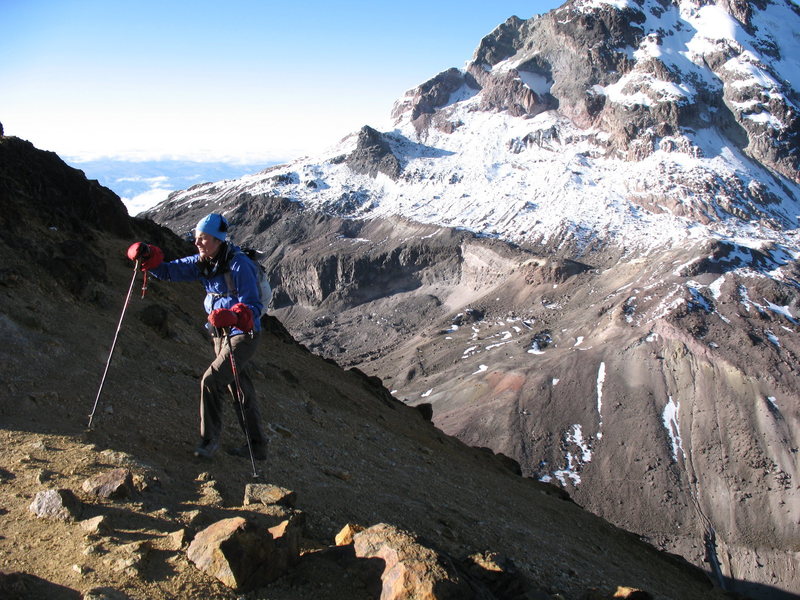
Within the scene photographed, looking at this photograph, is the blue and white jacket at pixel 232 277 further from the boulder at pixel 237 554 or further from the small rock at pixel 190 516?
the boulder at pixel 237 554

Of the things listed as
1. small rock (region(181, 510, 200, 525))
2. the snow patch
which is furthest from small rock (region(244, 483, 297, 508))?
the snow patch

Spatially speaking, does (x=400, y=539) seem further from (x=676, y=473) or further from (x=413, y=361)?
(x=413, y=361)

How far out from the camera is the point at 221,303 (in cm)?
736

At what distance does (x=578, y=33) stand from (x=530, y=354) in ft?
410

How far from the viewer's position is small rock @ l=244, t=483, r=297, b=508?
6.14 meters

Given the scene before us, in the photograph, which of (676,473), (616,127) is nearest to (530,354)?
(676,473)

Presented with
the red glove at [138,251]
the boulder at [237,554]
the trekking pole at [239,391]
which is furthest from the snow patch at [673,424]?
the boulder at [237,554]

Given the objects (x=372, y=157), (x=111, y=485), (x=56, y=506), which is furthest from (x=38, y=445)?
(x=372, y=157)

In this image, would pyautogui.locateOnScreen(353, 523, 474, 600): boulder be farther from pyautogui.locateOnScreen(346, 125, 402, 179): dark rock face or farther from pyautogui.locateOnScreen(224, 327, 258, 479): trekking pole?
pyautogui.locateOnScreen(346, 125, 402, 179): dark rock face

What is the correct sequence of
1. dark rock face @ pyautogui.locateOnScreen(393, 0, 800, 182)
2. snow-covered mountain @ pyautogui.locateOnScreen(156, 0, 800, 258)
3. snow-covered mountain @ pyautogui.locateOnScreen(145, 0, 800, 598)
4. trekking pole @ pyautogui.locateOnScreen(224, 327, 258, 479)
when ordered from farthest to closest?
dark rock face @ pyautogui.locateOnScreen(393, 0, 800, 182) → snow-covered mountain @ pyautogui.locateOnScreen(156, 0, 800, 258) → snow-covered mountain @ pyautogui.locateOnScreen(145, 0, 800, 598) → trekking pole @ pyautogui.locateOnScreen(224, 327, 258, 479)

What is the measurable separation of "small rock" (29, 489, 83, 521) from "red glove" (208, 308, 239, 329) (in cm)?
222

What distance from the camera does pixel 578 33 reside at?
557ft

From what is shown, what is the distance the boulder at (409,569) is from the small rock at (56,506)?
2429 millimetres

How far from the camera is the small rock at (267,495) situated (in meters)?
6.14
